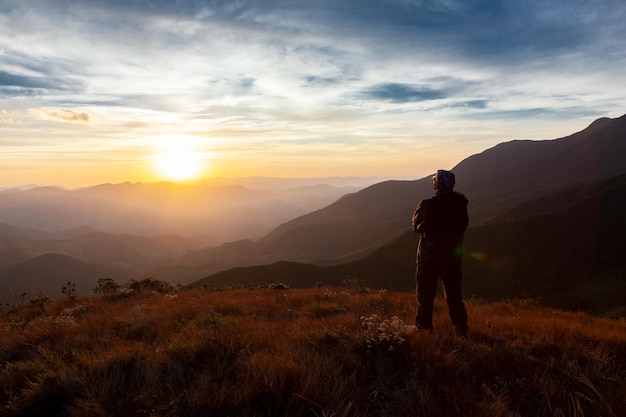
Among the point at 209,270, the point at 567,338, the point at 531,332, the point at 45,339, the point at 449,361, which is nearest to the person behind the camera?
the point at 449,361

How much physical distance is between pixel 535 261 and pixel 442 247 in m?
51.8

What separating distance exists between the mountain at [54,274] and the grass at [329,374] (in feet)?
547

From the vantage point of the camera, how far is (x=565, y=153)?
144 meters

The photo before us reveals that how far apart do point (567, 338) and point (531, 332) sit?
52 centimetres

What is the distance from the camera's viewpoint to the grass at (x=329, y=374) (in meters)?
3.12

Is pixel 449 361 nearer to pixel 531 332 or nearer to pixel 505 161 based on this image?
pixel 531 332

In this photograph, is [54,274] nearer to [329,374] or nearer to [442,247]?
[442,247]

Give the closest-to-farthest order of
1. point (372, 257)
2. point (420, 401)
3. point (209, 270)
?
point (420, 401)
point (372, 257)
point (209, 270)

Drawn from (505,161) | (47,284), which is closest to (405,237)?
(505,161)

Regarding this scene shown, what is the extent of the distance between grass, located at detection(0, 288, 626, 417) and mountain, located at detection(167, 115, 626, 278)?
95.2 meters

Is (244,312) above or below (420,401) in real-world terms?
below

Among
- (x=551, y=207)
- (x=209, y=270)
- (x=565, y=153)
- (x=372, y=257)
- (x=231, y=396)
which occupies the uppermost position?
(x=565, y=153)

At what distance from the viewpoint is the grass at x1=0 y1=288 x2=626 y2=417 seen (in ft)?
10.2

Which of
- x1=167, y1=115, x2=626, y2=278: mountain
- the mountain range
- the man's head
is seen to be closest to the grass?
the man's head
